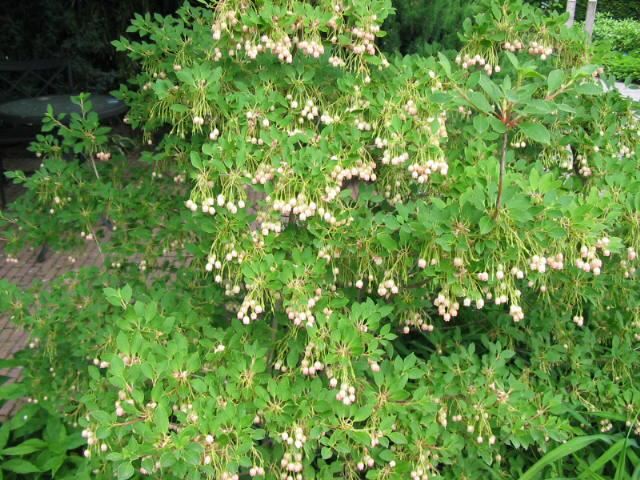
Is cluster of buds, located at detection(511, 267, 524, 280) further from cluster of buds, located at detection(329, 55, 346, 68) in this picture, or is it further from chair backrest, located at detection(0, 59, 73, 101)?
chair backrest, located at detection(0, 59, 73, 101)

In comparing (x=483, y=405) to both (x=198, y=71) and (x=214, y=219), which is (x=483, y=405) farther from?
(x=198, y=71)

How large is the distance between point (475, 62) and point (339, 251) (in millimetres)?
998

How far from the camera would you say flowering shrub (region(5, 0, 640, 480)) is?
204 centimetres

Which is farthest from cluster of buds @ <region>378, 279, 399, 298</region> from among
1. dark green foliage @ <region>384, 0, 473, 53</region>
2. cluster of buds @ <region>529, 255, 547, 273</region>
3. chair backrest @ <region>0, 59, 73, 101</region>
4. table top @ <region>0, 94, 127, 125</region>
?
chair backrest @ <region>0, 59, 73, 101</region>

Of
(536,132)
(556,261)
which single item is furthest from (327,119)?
(556,261)

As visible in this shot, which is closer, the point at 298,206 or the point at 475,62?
the point at 298,206

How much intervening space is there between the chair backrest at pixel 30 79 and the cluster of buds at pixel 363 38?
6.96 m

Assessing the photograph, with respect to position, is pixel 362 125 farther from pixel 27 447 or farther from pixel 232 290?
pixel 27 447

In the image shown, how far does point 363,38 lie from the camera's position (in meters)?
2.33

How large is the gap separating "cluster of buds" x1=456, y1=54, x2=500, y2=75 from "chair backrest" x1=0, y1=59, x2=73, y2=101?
688 cm

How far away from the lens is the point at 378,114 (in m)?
2.32

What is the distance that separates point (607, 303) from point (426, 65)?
5.24 feet

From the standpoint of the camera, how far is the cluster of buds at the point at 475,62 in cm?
268

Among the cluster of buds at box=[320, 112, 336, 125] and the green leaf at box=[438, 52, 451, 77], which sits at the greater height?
the green leaf at box=[438, 52, 451, 77]
